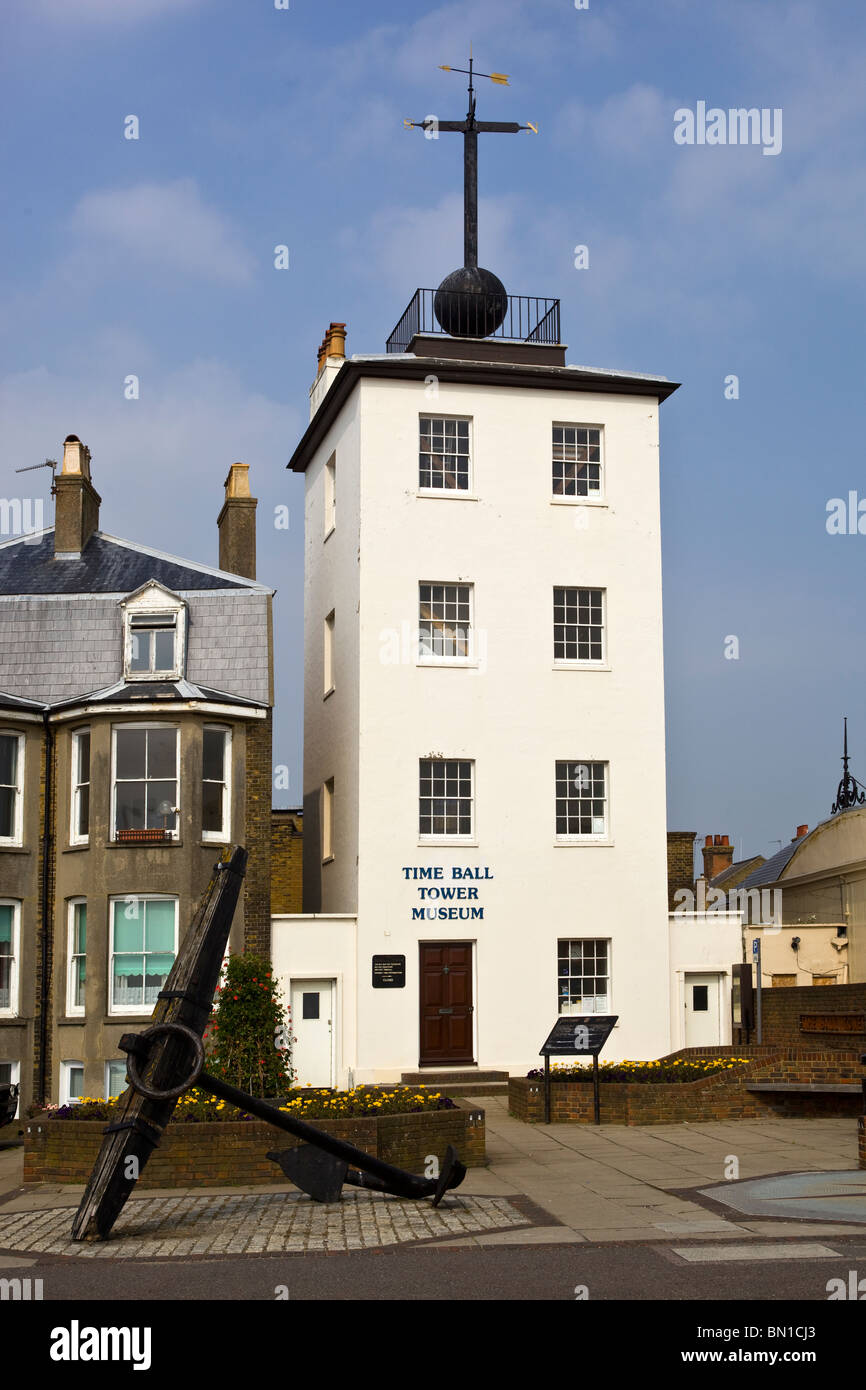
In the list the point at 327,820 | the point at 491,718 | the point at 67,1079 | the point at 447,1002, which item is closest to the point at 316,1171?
the point at 67,1079

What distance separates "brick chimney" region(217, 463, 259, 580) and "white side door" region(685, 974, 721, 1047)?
12.5 m

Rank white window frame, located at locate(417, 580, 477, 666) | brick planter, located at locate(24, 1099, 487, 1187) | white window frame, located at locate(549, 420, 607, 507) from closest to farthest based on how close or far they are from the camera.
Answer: brick planter, located at locate(24, 1099, 487, 1187)
white window frame, located at locate(417, 580, 477, 666)
white window frame, located at locate(549, 420, 607, 507)

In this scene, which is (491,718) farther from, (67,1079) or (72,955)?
(67,1079)

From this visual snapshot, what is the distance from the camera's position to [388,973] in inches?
1156

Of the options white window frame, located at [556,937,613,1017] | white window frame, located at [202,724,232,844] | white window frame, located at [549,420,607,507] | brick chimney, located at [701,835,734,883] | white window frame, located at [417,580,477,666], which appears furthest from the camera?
brick chimney, located at [701,835,734,883]

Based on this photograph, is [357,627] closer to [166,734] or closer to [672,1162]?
[166,734]

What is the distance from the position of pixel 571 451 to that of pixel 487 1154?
17.7m

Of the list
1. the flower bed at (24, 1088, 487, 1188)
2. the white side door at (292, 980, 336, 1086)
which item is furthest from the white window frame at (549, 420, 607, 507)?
the flower bed at (24, 1088, 487, 1188)

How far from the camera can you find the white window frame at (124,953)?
26.9 metres

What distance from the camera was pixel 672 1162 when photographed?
1709 cm

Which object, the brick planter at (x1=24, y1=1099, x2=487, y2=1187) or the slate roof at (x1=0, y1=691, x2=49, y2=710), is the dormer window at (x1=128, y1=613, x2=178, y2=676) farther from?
the brick planter at (x1=24, y1=1099, x2=487, y2=1187)

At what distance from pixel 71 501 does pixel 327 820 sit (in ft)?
28.6

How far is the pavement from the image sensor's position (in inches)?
476
